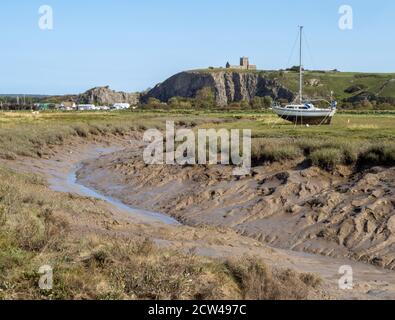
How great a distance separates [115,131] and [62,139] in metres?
11.9

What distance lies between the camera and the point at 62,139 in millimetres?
46188

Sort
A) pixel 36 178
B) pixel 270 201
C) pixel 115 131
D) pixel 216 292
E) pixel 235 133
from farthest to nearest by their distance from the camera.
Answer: pixel 115 131 < pixel 235 133 < pixel 36 178 < pixel 270 201 < pixel 216 292

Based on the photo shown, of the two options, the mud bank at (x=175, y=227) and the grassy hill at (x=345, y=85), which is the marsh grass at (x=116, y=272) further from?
the grassy hill at (x=345, y=85)

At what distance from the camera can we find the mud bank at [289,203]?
631 inches

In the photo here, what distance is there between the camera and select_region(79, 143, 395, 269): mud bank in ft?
52.6

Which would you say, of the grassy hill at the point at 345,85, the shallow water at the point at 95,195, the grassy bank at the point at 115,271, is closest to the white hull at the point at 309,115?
the shallow water at the point at 95,195

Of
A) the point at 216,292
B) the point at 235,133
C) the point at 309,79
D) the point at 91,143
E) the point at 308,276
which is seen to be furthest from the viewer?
the point at 309,79

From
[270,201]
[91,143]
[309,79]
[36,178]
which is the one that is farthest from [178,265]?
[309,79]

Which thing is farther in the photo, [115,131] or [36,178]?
[115,131]

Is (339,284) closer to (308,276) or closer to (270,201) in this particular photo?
(308,276)

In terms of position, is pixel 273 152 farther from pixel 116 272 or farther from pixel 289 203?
pixel 116 272

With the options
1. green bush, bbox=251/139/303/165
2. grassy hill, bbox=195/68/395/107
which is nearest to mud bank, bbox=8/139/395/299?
green bush, bbox=251/139/303/165

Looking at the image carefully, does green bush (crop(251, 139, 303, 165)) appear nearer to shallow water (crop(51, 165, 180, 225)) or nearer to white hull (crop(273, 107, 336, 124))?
shallow water (crop(51, 165, 180, 225))
